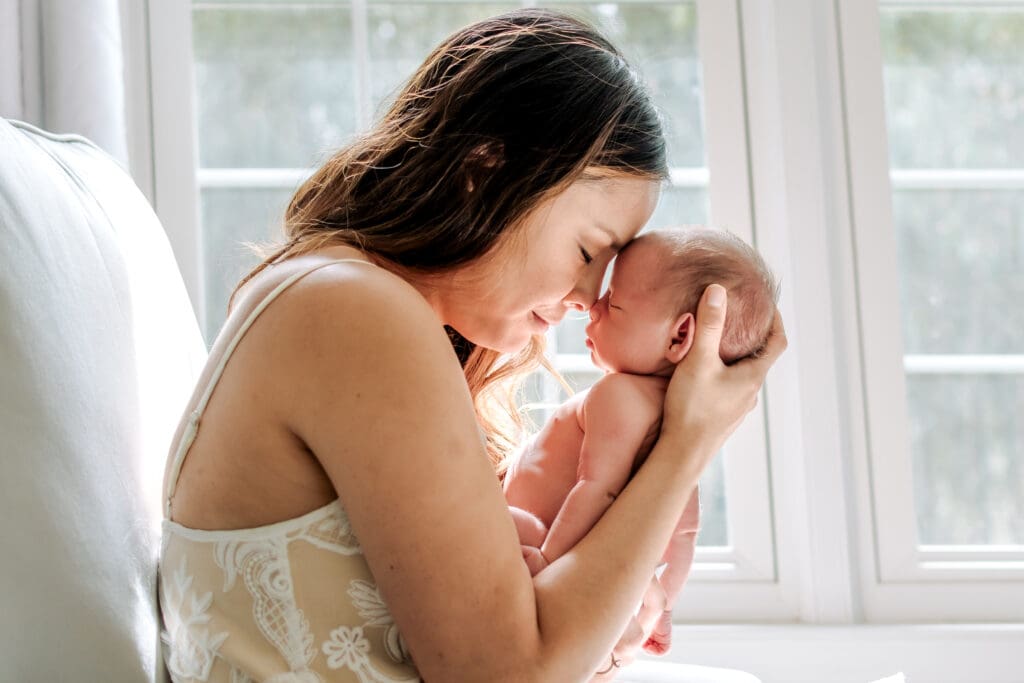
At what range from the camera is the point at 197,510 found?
103cm

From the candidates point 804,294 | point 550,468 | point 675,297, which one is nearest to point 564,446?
point 550,468

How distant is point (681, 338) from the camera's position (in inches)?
51.9

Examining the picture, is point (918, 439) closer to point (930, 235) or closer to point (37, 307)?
point (930, 235)

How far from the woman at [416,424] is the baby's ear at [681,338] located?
0.03m

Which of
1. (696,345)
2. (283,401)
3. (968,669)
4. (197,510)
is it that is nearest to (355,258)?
(283,401)

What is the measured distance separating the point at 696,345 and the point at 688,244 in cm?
14

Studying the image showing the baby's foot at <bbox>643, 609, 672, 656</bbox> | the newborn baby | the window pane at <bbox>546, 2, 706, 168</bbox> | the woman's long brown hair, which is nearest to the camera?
the woman's long brown hair

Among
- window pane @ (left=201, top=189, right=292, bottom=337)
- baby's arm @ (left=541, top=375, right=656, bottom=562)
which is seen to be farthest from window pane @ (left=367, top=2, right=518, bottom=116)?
baby's arm @ (left=541, top=375, right=656, bottom=562)

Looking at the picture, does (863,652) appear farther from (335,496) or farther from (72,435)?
(72,435)

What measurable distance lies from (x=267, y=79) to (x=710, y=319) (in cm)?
130

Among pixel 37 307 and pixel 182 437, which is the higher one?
pixel 37 307

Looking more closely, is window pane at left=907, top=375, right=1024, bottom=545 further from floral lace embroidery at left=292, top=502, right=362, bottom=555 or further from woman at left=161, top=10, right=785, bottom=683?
floral lace embroidery at left=292, top=502, right=362, bottom=555

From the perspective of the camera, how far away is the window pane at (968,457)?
2133 millimetres

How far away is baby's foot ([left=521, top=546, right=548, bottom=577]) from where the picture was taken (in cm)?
120
